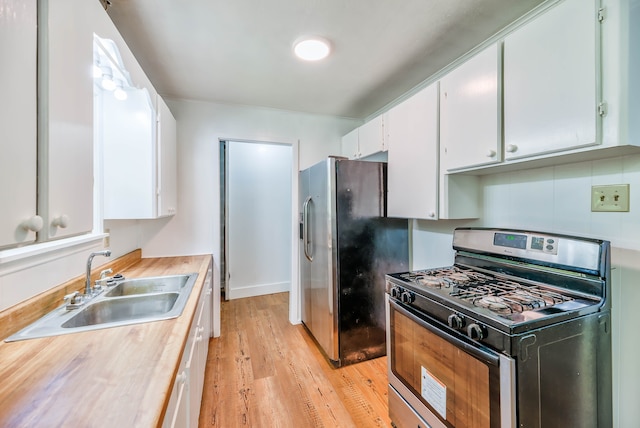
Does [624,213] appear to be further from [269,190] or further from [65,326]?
[269,190]

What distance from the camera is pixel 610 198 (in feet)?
3.84

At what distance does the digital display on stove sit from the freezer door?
1161 mm

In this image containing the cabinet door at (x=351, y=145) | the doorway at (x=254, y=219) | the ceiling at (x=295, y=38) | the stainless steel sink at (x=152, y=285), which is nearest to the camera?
the ceiling at (x=295, y=38)

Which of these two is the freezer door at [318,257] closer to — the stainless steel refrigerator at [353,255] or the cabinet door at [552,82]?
the stainless steel refrigerator at [353,255]

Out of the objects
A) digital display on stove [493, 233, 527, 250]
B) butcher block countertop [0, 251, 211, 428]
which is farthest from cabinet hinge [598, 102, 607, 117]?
butcher block countertop [0, 251, 211, 428]

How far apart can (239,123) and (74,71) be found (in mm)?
2038

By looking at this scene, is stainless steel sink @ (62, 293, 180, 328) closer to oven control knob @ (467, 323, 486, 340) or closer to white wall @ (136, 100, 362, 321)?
white wall @ (136, 100, 362, 321)

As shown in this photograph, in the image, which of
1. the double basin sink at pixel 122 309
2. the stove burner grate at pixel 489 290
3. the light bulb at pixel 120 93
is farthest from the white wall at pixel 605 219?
the light bulb at pixel 120 93

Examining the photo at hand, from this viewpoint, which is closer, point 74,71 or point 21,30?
point 21,30

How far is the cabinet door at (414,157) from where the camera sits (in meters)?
1.74

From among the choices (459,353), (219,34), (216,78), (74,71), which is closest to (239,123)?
(216,78)

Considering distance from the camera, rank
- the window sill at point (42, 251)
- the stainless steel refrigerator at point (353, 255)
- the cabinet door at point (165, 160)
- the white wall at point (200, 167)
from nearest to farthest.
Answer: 1. the window sill at point (42, 251)
2. the cabinet door at point (165, 160)
3. the stainless steel refrigerator at point (353, 255)
4. the white wall at point (200, 167)

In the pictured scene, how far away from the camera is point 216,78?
221 centimetres

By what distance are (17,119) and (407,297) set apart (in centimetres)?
153
